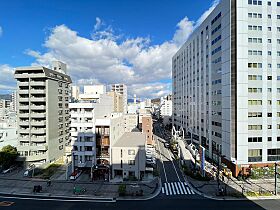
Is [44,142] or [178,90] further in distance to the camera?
[178,90]

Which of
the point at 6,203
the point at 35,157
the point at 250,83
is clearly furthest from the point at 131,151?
the point at 250,83

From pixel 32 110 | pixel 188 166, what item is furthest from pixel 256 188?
pixel 32 110

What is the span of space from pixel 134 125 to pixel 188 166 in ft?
179

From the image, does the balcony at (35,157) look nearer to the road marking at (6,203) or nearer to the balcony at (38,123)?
the balcony at (38,123)

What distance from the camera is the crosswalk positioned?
34.2 metres

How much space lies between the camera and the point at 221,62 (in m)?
47.7

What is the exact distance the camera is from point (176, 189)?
117ft

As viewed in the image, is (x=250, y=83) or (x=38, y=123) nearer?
(x=250, y=83)

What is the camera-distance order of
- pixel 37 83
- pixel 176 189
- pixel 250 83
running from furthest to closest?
pixel 37 83, pixel 250 83, pixel 176 189

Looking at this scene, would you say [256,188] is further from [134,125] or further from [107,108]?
[134,125]

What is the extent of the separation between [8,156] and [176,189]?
40705mm

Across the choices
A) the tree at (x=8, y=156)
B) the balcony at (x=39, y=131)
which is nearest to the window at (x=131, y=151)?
the balcony at (x=39, y=131)

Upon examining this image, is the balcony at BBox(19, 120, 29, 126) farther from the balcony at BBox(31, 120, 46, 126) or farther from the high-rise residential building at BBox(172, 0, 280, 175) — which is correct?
the high-rise residential building at BBox(172, 0, 280, 175)

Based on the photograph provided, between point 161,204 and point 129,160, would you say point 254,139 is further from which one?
point 129,160
